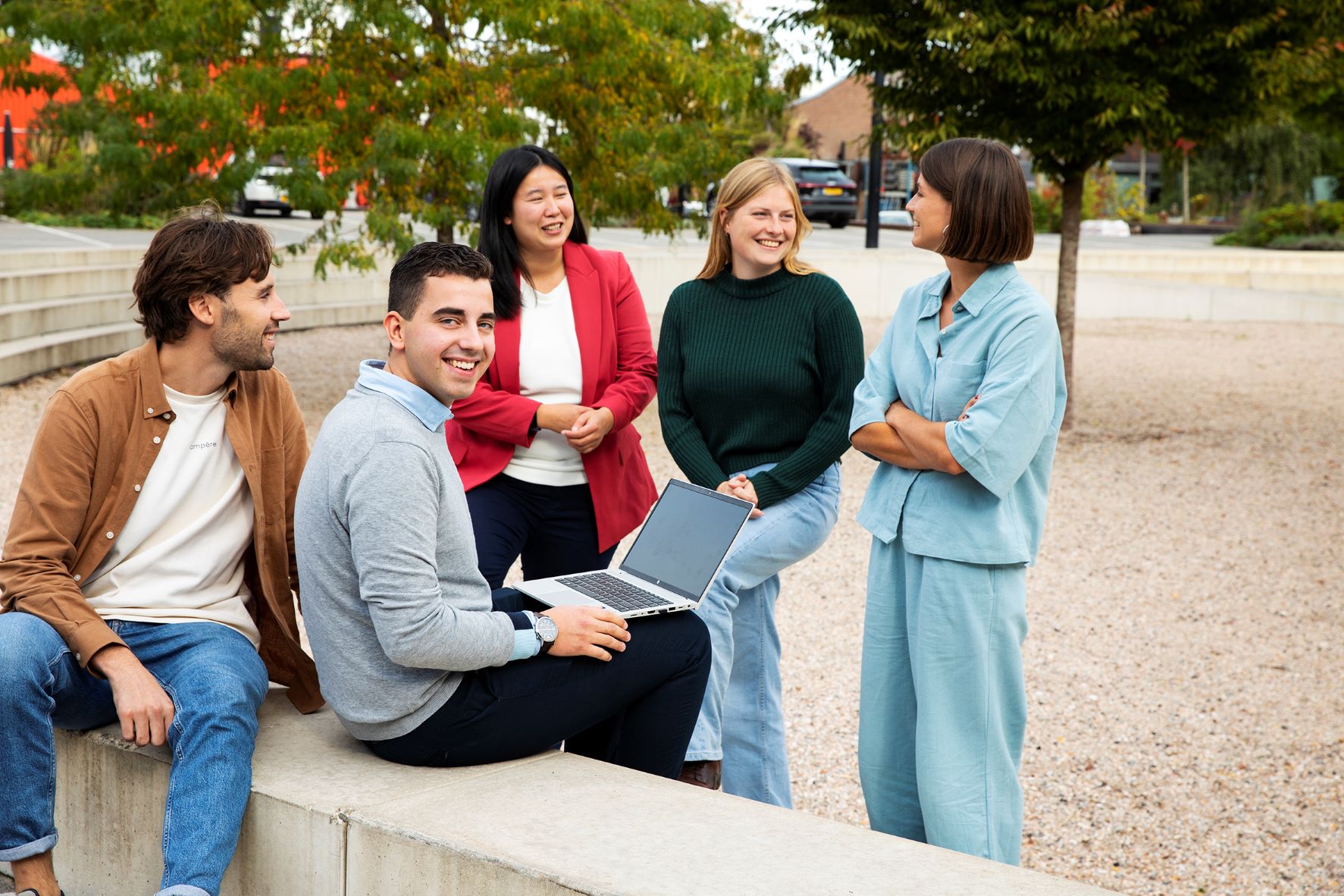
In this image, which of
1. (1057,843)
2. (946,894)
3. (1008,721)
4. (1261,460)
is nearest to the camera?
(946,894)

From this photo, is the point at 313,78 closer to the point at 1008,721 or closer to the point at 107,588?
the point at 107,588

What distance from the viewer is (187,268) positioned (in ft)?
9.66

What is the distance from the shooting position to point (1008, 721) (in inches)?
126

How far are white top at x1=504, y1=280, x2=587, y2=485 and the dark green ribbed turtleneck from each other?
1.04ft

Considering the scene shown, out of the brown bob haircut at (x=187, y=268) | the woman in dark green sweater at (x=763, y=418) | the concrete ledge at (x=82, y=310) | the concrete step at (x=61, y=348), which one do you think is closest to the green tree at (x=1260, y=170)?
the concrete ledge at (x=82, y=310)

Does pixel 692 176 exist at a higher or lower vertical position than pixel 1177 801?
higher

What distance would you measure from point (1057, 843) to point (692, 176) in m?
7.40

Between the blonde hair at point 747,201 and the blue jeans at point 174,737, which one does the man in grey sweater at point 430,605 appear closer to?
the blue jeans at point 174,737

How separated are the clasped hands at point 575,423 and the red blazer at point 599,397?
0.04m

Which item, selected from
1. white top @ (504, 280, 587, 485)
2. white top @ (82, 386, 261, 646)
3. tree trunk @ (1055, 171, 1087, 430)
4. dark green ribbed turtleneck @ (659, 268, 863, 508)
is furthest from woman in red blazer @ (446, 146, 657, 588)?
tree trunk @ (1055, 171, 1087, 430)

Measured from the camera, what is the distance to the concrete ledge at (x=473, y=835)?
2383 mm

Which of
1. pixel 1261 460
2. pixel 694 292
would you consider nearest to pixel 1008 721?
pixel 694 292

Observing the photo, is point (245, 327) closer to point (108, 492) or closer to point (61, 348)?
point (108, 492)

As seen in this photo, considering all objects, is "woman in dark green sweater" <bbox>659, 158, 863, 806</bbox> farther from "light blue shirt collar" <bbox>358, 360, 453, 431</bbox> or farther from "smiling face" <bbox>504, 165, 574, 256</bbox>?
"light blue shirt collar" <bbox>358, 360, 453, 431</bbox>
